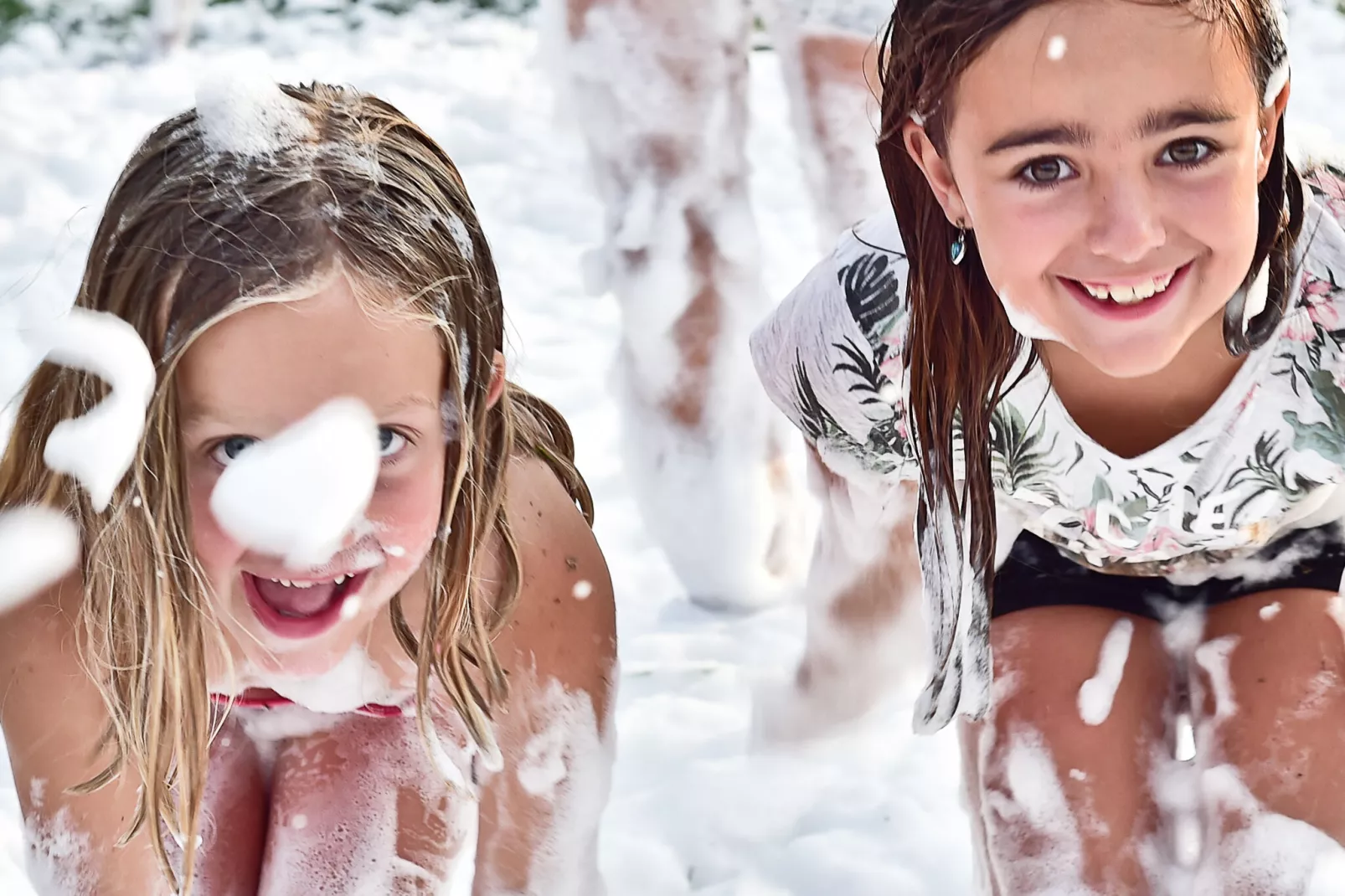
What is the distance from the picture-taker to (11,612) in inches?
48.6

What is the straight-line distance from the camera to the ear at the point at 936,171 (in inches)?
47.1

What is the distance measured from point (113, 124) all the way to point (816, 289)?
5.33 ft

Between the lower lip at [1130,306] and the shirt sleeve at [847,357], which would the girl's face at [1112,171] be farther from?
the shirt sleeve at [847,357]

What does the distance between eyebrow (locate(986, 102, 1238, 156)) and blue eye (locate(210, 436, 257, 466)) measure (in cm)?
59

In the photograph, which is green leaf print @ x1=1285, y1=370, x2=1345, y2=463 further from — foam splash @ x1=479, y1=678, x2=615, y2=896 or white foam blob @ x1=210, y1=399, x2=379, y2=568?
white foam blob @ x1=210, y1=399, x2=379, y2=568

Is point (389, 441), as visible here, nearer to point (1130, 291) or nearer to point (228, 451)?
point (228, 451)

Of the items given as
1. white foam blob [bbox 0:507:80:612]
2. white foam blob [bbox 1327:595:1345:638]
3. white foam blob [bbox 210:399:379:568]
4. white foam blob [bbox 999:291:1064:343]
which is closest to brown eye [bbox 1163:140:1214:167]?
white foam blob [bbox 999:291:1064:343]

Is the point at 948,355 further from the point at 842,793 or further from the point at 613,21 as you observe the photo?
the point at 613,21

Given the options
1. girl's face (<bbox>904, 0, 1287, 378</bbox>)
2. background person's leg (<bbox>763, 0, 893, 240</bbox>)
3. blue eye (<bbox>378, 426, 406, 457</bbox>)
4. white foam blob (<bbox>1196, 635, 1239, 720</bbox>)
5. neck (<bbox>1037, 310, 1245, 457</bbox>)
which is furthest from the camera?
background person's leg (<bbox>763, 0, 893, 240</bbox>)

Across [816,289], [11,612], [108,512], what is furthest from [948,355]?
[11,612]

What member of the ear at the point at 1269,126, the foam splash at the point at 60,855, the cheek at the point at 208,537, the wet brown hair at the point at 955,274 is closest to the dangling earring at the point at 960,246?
the wet brown hair at the point at 955,274

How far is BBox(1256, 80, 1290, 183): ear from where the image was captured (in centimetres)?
112

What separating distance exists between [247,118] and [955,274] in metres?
0.56

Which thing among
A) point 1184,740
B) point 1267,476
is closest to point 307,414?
point 1267,476
